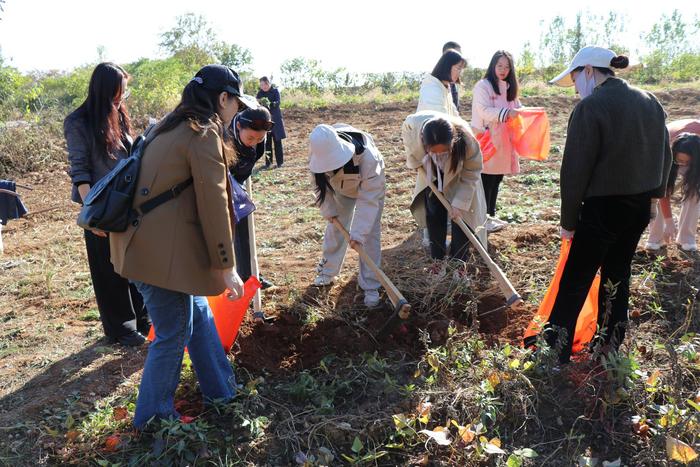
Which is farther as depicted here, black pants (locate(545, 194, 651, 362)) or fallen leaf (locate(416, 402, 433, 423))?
black pants (locate(545, 194, 651, 362))

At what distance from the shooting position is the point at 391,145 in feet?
35.6

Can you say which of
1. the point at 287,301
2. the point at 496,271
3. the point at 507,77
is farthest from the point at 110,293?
the point at 507,77

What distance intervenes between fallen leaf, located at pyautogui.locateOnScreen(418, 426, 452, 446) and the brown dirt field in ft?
2.57

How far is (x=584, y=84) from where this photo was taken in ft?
10.1

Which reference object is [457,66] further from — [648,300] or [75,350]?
[75,350]

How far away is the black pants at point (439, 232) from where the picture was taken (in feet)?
14.7

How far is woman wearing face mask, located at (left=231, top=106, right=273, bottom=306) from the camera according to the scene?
11.5 ft

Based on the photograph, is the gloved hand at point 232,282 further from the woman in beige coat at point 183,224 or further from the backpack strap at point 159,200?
the backpack strap at point 159,200

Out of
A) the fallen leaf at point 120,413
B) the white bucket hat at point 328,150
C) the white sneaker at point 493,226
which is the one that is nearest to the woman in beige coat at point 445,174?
the white bucket hat at point 328,150

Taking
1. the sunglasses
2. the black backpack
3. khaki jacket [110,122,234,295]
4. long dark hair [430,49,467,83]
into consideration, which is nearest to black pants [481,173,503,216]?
long dark hair [430,49,467,83]

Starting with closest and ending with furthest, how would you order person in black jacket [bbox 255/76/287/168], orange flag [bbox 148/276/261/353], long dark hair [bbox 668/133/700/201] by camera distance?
orange flag [bbox 148/276/261/353], long dark hair [bbox 668/133/700/201], person in black jacket [bbox 255/76/287/168]

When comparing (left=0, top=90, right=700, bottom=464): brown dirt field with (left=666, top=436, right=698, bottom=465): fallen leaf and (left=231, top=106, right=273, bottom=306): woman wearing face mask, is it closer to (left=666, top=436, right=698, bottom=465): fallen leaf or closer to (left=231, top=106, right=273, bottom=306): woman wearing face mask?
(left=231, top=106, right=273, bottom=306): woman wearing face mask

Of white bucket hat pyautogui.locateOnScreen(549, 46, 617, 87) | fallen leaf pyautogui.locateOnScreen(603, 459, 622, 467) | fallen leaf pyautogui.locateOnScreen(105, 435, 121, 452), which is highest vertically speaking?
white bucket hat pyautogui.locateOnScreen(549, 46, 617, 87)

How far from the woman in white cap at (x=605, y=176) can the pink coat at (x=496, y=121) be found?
2026 mm
